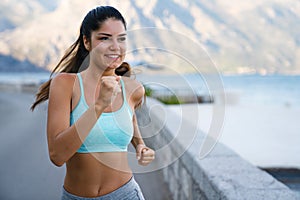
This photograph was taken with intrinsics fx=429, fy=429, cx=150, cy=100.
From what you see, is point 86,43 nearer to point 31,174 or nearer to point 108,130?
point 108,130

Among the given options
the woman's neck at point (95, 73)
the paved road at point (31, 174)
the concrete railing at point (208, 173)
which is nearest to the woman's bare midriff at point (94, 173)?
the concrete railing at point (208, 173)

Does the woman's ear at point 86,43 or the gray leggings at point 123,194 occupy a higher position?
the woman's ear at point 86,43

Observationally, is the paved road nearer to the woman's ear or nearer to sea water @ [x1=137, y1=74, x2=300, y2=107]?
sea water @ [x1=137, y1=74, x2=300, y2=107]

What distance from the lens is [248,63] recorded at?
130 m

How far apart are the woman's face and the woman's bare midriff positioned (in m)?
0.41

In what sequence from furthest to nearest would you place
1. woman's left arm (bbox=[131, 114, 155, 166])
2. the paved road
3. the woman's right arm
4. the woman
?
the paved road
woman's left arm (bbox=[131, 114, 155, 166])
the woman
the woman's right arm

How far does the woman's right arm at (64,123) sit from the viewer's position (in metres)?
1.59

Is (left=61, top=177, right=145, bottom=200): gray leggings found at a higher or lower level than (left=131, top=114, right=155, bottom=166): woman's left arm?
lower

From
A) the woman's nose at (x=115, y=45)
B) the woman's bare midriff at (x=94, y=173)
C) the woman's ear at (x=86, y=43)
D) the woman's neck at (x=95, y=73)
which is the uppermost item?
the woman's ear at (x=86, y=43)

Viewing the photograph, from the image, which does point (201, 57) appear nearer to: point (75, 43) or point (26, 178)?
point (75, 43)

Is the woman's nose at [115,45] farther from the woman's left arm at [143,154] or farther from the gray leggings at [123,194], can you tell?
the gray leggings at [123,194]

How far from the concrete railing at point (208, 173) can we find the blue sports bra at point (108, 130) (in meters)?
0.15

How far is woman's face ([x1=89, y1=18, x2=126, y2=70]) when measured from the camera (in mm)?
1818

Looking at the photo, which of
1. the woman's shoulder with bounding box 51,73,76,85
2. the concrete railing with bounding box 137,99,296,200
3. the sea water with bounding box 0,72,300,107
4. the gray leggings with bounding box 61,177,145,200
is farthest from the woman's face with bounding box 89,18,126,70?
the gray leggings with bounding box 61,177,145,200
